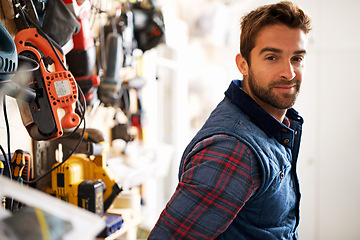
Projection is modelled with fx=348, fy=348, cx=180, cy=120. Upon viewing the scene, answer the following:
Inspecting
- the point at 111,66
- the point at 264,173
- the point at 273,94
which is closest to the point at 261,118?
the point at 273,94

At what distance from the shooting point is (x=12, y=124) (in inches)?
39.1

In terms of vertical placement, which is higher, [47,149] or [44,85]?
[44,85]

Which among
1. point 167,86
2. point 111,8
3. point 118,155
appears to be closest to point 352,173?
point 167,86

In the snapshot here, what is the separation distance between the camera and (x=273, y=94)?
1.00 m

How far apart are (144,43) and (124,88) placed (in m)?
0.22

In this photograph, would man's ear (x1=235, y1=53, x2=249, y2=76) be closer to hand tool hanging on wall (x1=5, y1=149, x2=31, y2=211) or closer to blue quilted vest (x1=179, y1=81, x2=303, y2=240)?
blue quilted vest (x1=179, y1=81, x2=303, y2=240)

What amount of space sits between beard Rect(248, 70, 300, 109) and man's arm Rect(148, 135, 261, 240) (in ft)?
0.84

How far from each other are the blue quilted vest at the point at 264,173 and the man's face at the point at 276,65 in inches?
2.7

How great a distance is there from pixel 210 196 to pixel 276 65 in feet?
1.43

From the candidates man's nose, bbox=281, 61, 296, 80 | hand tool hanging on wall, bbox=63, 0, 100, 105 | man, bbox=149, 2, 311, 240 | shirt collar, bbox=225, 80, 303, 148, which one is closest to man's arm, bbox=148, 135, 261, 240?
man, bbox=149, 2, 311, 240

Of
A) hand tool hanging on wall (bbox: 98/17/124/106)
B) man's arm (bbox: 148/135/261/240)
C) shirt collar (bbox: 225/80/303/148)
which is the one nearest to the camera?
man's arm (bbox: 148/135/261/240)

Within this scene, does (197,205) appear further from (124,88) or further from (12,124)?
(124,88)

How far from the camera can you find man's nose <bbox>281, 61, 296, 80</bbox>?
982 mm

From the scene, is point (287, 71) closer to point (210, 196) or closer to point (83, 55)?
point (210, 196)
